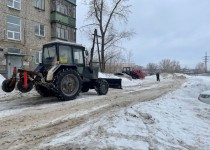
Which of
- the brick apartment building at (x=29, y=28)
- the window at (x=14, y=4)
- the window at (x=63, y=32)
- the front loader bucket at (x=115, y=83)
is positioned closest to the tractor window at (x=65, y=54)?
the front loader bucket at (x=115, y=83)

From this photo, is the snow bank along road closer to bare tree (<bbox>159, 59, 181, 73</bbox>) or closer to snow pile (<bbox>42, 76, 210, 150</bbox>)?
snow pile (<bbox>42, 76, 210, 150</bbox>)

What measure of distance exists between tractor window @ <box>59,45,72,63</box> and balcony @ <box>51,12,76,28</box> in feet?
62.4

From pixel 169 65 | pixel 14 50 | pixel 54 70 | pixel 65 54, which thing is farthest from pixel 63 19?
pixel 169 65

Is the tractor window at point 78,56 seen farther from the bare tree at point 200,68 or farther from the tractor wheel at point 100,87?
the bare tree at point 200,68

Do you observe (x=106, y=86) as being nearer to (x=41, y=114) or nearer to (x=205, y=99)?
(x=205, y=99)

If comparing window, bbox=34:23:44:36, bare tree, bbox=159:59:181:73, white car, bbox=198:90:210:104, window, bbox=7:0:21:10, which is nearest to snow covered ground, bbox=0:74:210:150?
white car, bbox=198:90:210:104

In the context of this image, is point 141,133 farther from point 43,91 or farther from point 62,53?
point 43,91

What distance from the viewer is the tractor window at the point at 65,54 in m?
12.7

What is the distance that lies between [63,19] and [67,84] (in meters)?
21.3

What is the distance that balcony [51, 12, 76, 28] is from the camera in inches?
1227

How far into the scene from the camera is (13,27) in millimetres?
26484

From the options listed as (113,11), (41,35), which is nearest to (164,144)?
(41,35)

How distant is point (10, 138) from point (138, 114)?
377 cm

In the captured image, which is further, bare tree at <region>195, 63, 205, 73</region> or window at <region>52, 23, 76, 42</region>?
bare tree at <region>195, 63, 205, 73</region>
